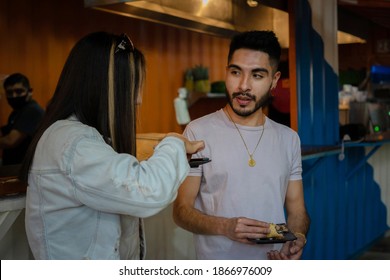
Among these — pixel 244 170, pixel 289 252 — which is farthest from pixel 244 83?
pixel 289 252

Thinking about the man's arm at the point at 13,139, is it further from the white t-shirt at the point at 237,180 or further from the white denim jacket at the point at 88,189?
the white denim jacket at the point at 88,189

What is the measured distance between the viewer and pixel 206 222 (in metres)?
1.20

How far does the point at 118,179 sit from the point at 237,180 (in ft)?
1.47

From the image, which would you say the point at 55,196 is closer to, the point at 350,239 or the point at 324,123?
the point at 324,123

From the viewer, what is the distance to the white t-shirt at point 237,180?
125cm

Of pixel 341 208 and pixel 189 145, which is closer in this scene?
pixel 189 145

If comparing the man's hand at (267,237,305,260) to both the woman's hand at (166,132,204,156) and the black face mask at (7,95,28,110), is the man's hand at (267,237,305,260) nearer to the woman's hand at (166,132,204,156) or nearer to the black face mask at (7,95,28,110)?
the woman's hand at (166,132,204,156)

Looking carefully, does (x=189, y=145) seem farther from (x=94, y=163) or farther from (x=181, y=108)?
(x=181, y=108)

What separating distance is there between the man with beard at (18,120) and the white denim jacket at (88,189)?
72.3 inches

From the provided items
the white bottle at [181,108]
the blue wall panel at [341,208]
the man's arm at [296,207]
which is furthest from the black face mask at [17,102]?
the man's arm at [296,207]

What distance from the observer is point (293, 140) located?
135 cm

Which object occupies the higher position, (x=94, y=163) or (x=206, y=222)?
(x=94, y=163)

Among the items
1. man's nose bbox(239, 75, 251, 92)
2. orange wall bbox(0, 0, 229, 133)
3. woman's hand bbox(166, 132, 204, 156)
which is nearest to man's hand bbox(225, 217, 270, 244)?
woman's hand bbox(166, 132, 204, 156)

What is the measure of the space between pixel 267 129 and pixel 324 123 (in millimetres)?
1566
